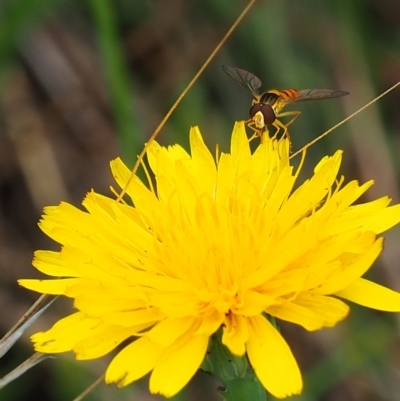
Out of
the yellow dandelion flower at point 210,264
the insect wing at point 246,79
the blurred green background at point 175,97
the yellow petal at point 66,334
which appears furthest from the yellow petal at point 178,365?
the blurred green background at point 175,97

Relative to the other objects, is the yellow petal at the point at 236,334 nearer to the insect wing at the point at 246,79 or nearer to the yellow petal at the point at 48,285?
the yellow petal at the point at 48,285

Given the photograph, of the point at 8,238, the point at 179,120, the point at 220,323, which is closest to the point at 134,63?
the point at 179,120

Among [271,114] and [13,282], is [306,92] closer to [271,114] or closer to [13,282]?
[271,114]

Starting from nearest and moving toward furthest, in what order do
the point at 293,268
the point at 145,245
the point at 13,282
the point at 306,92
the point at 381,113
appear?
the point at 293,268, the point at 145,245, the point at 306,92, the point at 13,282, the point at 381,113

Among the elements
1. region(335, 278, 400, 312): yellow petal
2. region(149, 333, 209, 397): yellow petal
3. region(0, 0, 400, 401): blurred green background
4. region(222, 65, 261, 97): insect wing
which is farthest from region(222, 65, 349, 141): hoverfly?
region(0, 0, 400, 401): blurred green background

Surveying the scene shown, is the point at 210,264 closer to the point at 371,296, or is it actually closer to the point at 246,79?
the point at 371,296

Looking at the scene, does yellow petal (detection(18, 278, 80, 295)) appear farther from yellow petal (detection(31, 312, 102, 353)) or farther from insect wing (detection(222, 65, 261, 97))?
insect wing (detection(222, 65, 261, 97))
